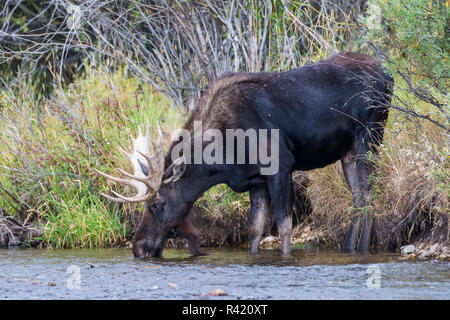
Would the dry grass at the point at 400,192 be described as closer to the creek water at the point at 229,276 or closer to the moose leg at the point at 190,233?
the creek water at the point at 229,276

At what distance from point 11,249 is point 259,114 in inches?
128

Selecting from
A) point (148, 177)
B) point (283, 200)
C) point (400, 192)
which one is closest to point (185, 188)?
point (148, 177)

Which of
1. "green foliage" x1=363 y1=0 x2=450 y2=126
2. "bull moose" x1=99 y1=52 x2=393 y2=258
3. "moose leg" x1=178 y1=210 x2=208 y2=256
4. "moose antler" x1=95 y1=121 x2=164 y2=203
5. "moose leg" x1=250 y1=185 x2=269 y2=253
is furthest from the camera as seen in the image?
"moose leg" x1=250 y1=185 x2=269 y2=253

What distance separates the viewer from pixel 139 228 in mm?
7648

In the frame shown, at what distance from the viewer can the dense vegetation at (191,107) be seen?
273 inches

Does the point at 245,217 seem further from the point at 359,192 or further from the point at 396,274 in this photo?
the point at 396,274

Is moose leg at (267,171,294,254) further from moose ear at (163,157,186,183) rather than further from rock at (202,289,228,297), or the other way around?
rock at (202,289,228,297)

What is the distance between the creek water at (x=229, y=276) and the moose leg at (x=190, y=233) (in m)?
0.11

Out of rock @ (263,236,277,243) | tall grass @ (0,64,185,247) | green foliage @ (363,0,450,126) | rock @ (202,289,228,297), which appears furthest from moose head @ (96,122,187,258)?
rock @ (202,289,228,297)

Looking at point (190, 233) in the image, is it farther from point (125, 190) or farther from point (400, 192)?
point (400, 192)

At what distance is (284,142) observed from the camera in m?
7.70

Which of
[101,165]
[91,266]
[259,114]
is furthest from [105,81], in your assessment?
[91,266]

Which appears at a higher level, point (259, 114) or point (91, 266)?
point (259, 114)

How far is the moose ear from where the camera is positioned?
25.1ft
